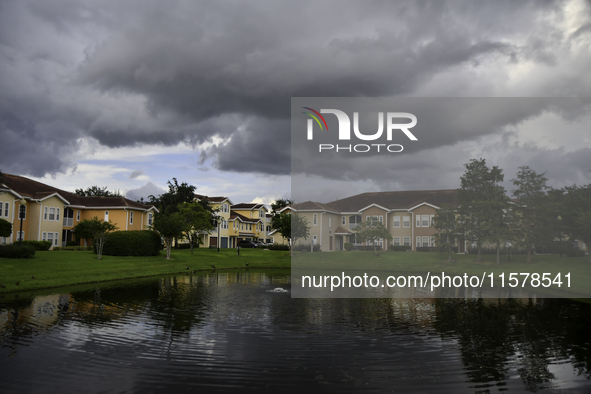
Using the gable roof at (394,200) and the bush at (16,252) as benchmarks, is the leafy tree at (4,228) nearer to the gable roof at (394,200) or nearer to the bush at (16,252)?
the bush at (16,252)

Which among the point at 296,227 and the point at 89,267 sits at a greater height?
the point at 296,227

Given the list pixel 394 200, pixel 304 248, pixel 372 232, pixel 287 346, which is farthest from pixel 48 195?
pixel 287 346

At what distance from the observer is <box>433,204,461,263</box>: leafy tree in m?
40.5

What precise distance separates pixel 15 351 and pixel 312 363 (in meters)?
7.52

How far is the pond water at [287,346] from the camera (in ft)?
29.2

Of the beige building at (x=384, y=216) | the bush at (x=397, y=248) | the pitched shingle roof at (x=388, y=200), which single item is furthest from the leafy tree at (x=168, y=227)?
the bush at (x=397, y=248)

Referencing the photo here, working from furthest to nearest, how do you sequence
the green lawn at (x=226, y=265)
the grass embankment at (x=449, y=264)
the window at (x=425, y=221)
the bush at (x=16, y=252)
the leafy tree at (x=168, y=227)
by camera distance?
the window at (x=425, y=221)
the leafy tree at (x=168, y=227)
the grass embankment at (x=449, y=264)
the bush at (x=16, y=252)
the green lawn at (x=226, y=265)

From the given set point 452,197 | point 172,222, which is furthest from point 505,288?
point 172,222

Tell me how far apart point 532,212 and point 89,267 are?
116ft

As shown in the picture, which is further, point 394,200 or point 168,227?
point 394,200

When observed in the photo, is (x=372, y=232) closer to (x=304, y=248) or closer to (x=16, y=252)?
(x=304, y=248)

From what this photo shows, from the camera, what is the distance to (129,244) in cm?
4072

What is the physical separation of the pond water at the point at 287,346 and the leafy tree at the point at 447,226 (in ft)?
66.7

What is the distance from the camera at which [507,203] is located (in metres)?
36.6
